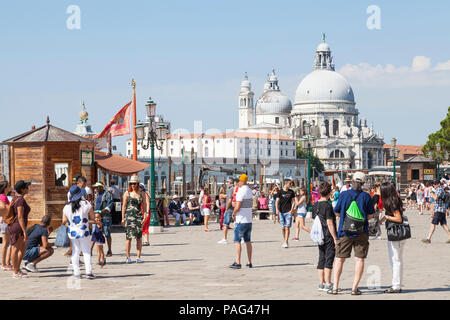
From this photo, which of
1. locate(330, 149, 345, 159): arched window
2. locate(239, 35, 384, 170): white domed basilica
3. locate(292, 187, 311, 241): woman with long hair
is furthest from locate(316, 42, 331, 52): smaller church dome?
locate(292, 187, 311, 241): woman with long hair

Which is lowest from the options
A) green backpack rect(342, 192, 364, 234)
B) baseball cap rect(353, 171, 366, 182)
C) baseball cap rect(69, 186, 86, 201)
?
green backpack rect(342, 192, 364, 234)

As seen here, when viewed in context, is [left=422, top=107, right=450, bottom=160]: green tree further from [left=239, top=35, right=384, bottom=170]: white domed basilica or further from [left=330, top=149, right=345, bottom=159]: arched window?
[left=330, top=149, right=345, bottom=159]: arched window

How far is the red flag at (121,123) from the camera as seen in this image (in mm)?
29016

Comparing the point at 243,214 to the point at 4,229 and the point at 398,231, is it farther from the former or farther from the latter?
the point at 4,229

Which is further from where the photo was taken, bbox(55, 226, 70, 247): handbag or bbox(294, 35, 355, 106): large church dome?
bbox(294, 35, 355, 106): large church dome

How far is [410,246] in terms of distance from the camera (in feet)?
53.1

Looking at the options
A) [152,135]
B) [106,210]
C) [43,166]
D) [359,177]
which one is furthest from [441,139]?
[359,177]

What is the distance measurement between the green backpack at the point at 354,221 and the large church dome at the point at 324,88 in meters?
153

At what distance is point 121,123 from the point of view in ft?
96.6

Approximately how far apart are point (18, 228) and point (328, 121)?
154 metres

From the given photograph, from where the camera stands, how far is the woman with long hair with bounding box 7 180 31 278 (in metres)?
11.3

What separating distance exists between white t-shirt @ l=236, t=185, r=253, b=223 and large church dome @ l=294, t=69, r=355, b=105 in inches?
5901

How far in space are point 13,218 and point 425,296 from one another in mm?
5761

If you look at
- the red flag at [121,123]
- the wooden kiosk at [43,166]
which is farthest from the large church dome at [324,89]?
the wooden kiosk at [43,166]
